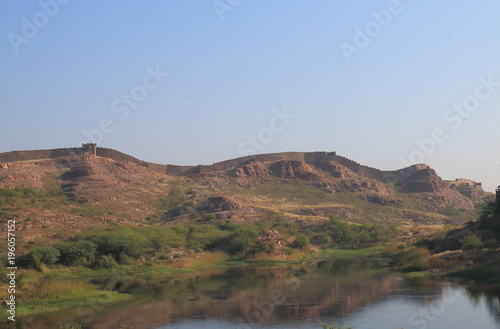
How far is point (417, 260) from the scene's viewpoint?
39406mm

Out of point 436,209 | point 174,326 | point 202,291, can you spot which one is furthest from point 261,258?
point 436,209

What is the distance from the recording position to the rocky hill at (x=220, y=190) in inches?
2776

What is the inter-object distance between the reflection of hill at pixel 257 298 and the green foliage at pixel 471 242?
5712 mm

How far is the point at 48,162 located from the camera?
278ft

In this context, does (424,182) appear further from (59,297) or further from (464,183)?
(59,297)

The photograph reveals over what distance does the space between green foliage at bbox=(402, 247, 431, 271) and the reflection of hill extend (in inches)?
101

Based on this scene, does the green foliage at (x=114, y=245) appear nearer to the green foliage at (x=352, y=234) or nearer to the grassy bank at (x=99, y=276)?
the grassy bank at (x=99, y=276)

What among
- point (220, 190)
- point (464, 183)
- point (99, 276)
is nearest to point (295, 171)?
point (220, 190)

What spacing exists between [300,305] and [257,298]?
12.1 ft

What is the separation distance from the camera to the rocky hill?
231 ft

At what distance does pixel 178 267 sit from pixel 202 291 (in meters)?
14.5

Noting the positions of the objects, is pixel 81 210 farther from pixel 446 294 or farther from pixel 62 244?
pixel 446 294

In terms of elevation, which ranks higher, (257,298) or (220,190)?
(220,190)

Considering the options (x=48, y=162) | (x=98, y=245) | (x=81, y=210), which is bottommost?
(x=98, y=245)
